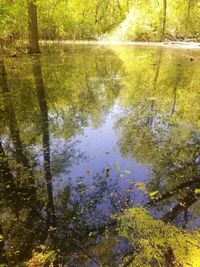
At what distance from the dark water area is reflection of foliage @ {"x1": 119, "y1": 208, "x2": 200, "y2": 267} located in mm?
126

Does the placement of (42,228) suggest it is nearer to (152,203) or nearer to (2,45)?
(152,203)

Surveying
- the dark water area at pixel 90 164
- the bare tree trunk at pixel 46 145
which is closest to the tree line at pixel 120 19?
the bare tree trunk at pixel 46 145

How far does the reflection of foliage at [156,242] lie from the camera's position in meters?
2.43

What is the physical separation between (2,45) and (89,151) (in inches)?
519

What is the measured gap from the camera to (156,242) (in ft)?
8.60

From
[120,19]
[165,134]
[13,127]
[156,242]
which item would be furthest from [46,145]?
[120,19]

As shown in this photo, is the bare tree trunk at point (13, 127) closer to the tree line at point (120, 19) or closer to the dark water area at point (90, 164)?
the dark water area at point (90, 164)

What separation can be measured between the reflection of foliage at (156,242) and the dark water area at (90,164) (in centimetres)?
13

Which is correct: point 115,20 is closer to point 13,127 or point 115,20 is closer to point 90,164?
point 13,127

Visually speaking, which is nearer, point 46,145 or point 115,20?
point 46,145

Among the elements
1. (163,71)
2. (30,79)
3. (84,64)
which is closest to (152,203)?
(30,79)

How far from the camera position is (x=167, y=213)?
307cm

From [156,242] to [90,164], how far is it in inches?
68.4

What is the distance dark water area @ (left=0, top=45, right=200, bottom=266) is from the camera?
280 cm
